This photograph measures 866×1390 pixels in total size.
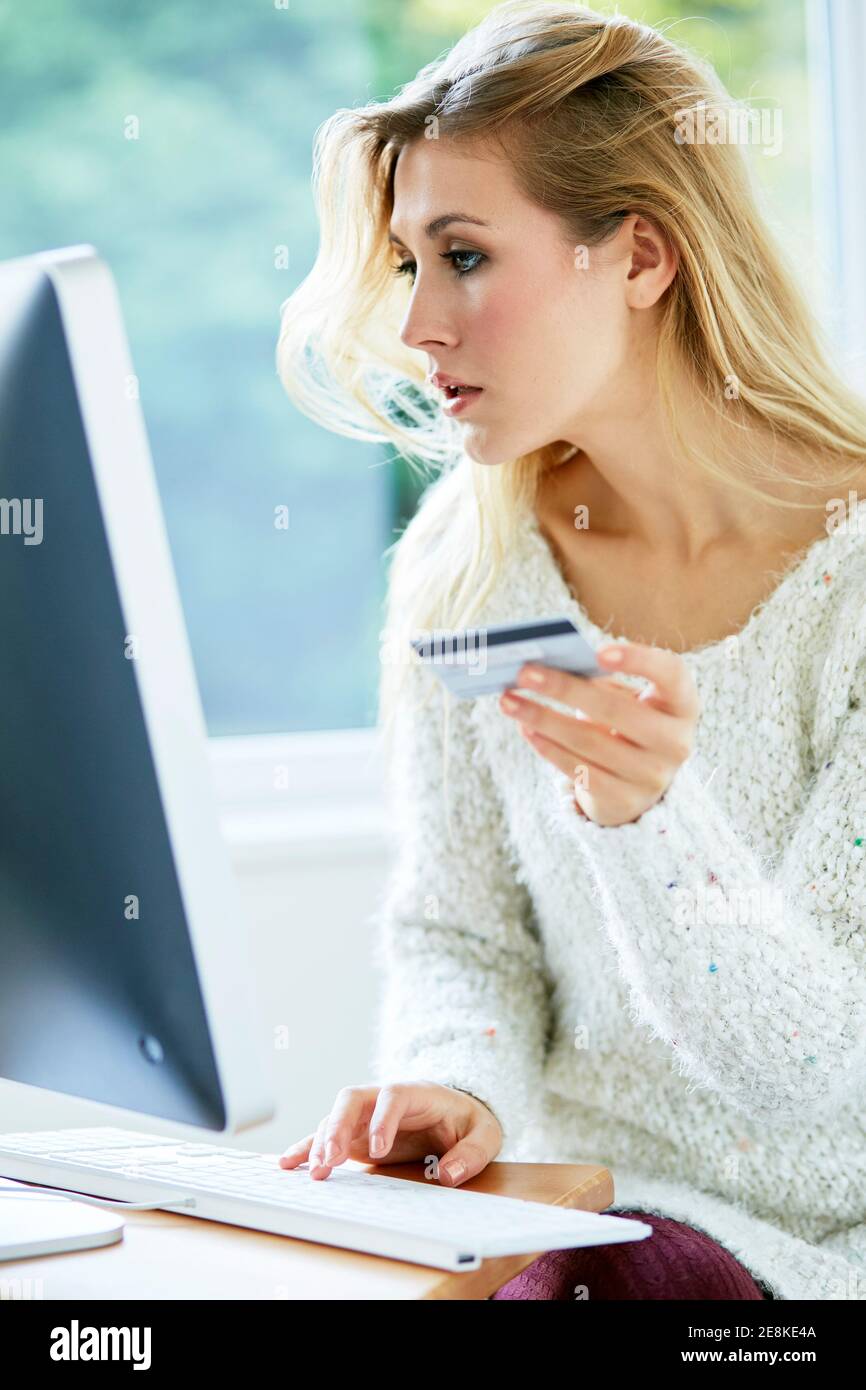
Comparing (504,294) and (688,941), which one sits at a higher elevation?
(504,294)

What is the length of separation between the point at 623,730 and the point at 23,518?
0.32 m

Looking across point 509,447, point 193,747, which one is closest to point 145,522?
point 193,747

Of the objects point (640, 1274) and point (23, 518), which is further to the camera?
point (640, 1274)

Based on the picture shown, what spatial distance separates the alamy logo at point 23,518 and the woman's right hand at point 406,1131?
391 millimetres

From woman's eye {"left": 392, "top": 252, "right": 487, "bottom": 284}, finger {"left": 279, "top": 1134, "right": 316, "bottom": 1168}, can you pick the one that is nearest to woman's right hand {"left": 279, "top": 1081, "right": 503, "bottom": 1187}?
finger {"left": 279, "top": 1134, "right": 316, "bottom": 1168}

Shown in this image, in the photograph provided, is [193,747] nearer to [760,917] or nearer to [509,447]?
[760,917]

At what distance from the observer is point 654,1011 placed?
0.92 meters

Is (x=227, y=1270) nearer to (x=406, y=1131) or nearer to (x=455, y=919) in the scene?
(x=406, y=1131)

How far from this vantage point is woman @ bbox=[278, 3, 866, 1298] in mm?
972

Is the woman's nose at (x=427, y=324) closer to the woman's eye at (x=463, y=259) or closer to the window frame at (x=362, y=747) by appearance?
the woman's eye at (x=463, y=259)

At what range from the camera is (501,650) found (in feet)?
2.15

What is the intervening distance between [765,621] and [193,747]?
2.26 ft

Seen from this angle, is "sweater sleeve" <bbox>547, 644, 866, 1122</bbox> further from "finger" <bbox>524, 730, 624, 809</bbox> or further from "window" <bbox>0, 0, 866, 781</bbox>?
"window" <bbox>0, 0, 866, 781</bbox>

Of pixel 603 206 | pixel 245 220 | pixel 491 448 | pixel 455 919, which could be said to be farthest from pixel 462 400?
pixel 245 220
